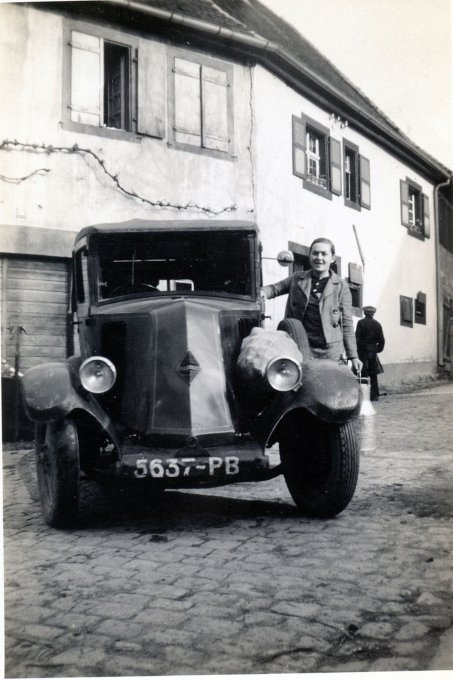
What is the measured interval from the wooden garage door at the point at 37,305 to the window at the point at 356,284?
181 inches

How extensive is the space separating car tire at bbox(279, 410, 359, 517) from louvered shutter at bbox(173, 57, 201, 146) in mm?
4619

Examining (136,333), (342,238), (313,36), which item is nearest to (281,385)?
(136,333)

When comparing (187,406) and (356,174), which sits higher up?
(356,174)

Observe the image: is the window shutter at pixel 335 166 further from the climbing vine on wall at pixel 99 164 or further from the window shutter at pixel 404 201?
the climbing vine on wall at pixel 99 164

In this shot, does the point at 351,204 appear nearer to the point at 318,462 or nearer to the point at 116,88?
the point at 116,88

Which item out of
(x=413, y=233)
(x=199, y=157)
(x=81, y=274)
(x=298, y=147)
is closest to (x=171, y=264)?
(x=81, y=274)

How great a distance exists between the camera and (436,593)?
224 cm

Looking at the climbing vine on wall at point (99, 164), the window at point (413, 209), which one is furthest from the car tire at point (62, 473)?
the window at point (413, 209)

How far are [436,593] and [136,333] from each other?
179 cm

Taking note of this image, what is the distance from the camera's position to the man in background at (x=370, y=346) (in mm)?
7039

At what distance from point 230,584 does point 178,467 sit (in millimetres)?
587

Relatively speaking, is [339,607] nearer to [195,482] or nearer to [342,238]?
[195,482]

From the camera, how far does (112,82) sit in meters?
6.32

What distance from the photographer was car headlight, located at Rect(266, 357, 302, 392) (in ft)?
9.68
